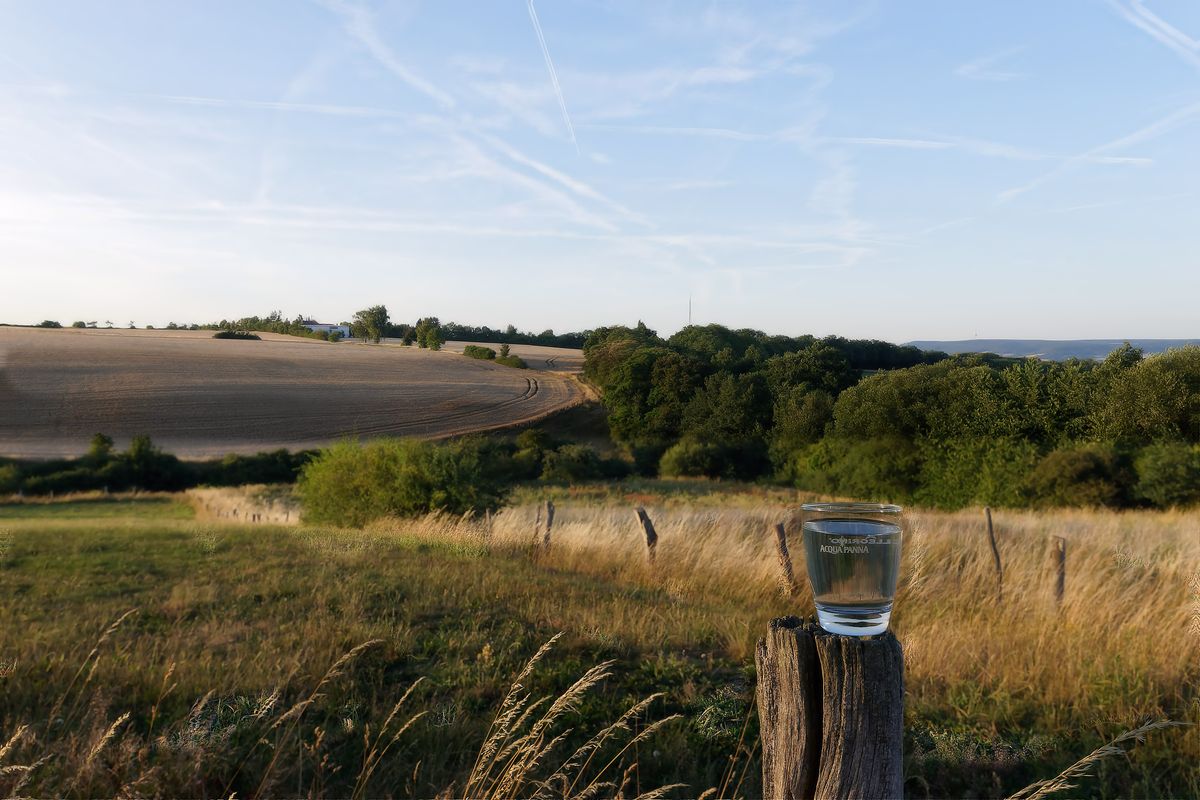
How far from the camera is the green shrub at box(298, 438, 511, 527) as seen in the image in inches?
A: 677

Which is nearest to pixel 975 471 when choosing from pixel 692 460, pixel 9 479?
pixel 692 460

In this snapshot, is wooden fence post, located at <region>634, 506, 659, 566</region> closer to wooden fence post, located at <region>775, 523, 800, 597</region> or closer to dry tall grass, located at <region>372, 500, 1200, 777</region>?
dry tall grass, located at <region>372, 500, 1200, 777</region>

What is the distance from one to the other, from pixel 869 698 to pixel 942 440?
1409 inches

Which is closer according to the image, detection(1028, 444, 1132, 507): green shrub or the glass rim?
the glass rim

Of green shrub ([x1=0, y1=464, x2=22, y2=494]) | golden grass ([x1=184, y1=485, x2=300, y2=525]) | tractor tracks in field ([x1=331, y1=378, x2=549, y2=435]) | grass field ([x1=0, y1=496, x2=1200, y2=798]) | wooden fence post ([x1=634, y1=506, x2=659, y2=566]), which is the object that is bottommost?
golden grass ([x1=184, y1=485, x2=300, y2=525])

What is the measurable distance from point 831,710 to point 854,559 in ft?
1.53

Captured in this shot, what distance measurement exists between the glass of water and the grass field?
2186 mm

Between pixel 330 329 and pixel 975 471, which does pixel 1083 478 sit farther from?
pixel 330 329

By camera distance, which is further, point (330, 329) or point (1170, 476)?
point (330, 329)

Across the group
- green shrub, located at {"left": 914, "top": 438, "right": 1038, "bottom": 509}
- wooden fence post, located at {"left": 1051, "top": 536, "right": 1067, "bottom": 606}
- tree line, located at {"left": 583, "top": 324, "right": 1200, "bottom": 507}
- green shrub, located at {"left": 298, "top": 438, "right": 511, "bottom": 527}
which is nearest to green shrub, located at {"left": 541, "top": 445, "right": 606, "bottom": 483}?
tree line, located at {"left": 583, "top": 324, "right": 1200, "bottom": 507}

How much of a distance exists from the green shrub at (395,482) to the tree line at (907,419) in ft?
72.4

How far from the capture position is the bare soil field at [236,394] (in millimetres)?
33625

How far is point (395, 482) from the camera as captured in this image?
17.6 metres

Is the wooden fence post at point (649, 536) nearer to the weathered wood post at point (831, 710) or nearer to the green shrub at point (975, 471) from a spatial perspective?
the weathered wood post at point (831, 710)
